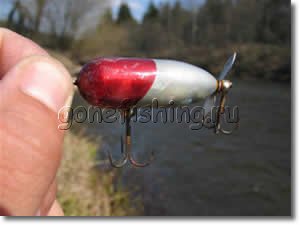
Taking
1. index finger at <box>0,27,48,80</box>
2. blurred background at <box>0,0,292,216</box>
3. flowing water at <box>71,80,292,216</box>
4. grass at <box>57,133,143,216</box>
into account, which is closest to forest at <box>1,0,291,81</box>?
blurred background at <box>0,0,292,216</box>

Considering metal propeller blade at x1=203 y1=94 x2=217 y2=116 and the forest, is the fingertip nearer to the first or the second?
metal propeller blade at x1=203 y1=94 x2=217 y2=116

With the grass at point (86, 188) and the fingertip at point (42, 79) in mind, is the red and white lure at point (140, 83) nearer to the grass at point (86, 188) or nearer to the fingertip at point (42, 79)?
the fingertip at point (42, 79)

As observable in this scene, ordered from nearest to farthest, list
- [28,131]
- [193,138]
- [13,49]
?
[28,131] < [13,49] < [193,138]

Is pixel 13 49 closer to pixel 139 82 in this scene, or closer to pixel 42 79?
pixel 42 79

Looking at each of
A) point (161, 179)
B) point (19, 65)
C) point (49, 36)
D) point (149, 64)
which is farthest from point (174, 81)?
point (49, 36)

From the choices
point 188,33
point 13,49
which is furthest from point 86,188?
point 188,33

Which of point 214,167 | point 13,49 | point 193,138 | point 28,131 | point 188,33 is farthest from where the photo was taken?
point 188,33

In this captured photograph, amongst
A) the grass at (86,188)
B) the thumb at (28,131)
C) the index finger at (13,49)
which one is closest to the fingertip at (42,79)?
the thumb at (28,131)
